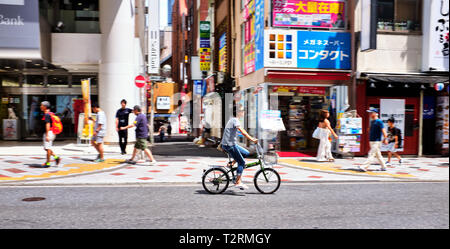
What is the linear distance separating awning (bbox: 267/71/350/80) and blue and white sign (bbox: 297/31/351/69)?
0.40 metres

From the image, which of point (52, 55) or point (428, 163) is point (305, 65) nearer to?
point (428, 163)

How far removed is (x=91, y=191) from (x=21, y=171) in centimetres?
395

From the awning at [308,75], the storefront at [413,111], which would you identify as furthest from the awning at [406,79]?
the awning at [308,75]

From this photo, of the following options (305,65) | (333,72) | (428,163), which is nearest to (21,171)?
(305,65)

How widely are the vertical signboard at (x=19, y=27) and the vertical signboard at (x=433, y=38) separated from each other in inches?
636

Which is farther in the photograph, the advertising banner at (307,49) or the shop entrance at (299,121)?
the shop entrance at (299,121)

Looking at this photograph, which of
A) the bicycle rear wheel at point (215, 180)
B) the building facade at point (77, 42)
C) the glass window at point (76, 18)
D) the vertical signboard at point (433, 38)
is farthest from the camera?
the glass window at point (76, 18)

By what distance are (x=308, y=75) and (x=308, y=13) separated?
2.64m

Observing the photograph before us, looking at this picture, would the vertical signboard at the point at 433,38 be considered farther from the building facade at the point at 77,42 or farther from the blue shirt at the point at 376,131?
the building facade at the point at 77,42

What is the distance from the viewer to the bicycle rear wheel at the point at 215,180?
8.25m

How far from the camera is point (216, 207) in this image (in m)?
6.90

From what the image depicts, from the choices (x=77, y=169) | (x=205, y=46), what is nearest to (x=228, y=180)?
(x=77, y=169)

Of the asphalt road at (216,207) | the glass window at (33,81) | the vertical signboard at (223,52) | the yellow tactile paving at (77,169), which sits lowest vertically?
the yellow tactile paving at (77,169)

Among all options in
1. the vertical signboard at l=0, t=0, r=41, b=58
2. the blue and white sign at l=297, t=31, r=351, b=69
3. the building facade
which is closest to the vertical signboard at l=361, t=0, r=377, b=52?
the blue and white sign at l=297, t=31, r=351, b=69
